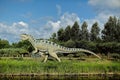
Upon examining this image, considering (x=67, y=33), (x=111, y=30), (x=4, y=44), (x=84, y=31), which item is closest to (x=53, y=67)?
(x=111, y=30)

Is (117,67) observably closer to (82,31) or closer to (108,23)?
(108,23)

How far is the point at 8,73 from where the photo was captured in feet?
87.7

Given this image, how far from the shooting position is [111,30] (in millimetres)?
53219

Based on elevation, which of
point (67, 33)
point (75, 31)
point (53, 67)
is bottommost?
point (53, 67)

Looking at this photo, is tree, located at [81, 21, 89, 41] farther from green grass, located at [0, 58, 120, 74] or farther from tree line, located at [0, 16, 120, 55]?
green grass, located at [0, 58, 120, 74]

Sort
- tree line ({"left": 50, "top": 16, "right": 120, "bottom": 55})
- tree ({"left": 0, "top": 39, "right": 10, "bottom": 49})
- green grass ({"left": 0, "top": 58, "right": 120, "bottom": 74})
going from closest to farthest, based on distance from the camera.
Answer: green grass ({"left": 0, "top": 58, "right": 120, "bottom": 74})
tree line ({"left": 50, "top": 16, "right": 120, "bottom": 55})
tree ({"left": 0, "top": 39, "right": 10, "bottom": 49})

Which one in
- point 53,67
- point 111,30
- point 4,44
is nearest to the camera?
point 53,67

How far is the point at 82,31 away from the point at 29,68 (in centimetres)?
3247

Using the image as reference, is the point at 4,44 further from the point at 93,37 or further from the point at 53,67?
the point at 53,67

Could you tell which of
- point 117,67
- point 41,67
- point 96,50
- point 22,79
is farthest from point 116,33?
point 22,79

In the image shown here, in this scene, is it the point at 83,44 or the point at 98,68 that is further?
→ the point at 83,44

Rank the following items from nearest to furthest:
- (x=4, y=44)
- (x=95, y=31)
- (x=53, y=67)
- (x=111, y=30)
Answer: (x=53, y=67), (x=111, y=30), (x=95, y=31), (x=4, y=44)

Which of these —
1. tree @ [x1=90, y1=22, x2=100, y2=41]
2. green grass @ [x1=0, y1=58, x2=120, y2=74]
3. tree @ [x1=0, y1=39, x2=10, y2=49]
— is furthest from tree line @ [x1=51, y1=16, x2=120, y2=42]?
green grass @ [x1=0, y1=58, x2=120, y2=74]

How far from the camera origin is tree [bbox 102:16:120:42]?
174 ft
